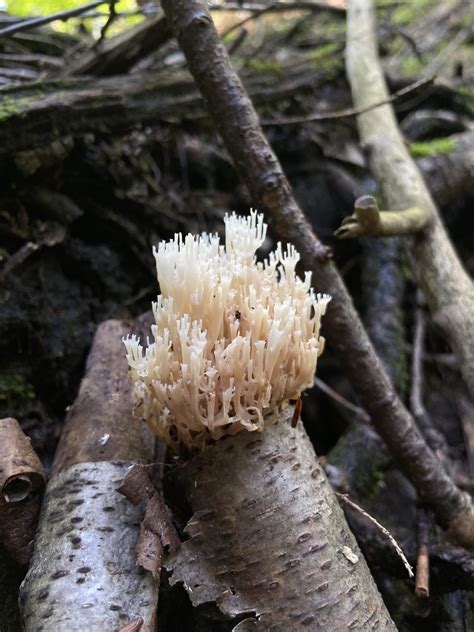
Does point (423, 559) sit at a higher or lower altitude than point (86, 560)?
lower

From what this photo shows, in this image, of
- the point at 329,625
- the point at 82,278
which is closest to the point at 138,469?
the point at 329,625

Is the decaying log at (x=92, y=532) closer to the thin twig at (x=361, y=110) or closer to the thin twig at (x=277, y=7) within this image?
the thin twig at (x=361, y=110)

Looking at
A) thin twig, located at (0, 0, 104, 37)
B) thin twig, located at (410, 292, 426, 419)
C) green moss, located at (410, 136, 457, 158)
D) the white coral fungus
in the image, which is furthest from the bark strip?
green moss, located at (410, 136, 457, 158)

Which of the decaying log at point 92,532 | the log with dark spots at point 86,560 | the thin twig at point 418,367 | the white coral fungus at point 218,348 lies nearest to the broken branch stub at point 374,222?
the white coral fungus at point 218,348

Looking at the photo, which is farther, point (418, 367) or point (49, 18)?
point (418, 367)

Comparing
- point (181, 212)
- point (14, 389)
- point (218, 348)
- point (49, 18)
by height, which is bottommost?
point (14, 389)

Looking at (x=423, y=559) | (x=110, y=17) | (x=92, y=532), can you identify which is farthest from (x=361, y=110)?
(x=92, y=532)

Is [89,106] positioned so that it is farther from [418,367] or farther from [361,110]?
[418,367]

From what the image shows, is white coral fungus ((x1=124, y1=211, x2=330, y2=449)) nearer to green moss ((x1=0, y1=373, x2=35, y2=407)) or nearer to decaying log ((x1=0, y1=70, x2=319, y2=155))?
green moss ((x1=0, y1=373, x2=35, y2=407))
